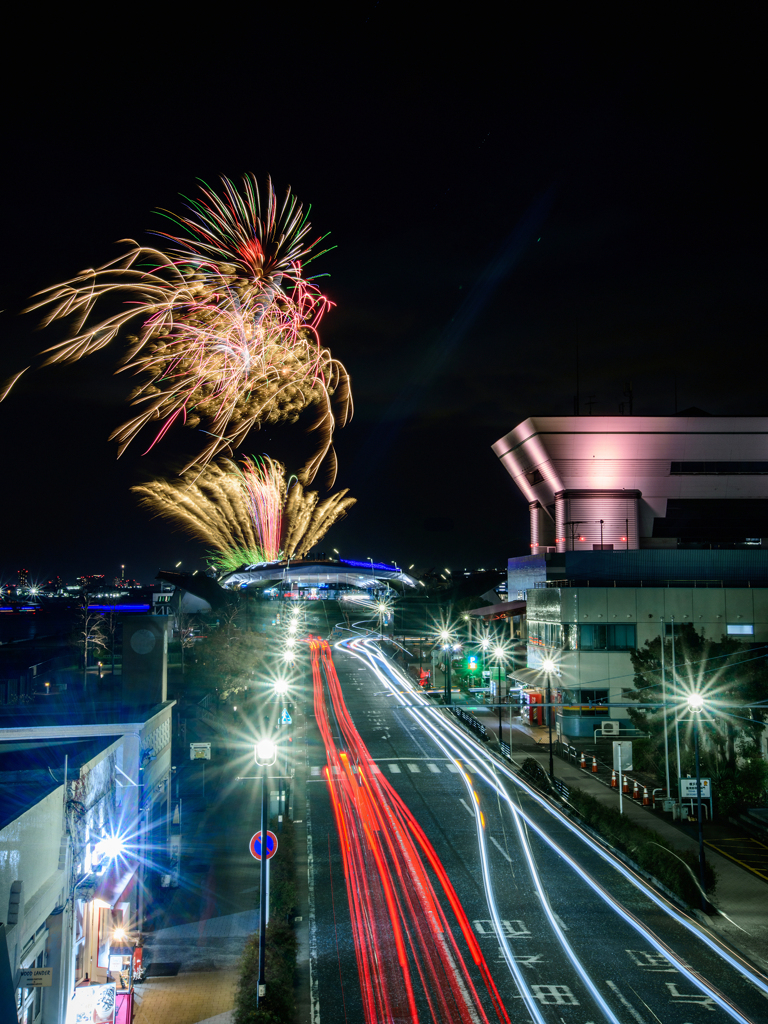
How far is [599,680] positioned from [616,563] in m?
9.52

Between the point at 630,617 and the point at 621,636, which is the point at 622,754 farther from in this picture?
the point at 630,617

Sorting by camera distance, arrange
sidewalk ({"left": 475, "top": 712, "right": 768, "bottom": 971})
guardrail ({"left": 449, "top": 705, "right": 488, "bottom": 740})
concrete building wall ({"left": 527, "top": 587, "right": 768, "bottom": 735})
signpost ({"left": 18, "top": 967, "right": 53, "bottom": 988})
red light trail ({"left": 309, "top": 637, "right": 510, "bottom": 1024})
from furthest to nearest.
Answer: concrete building wall ({"left": 527, "top": 587, "right": 768, "bottom": 735}) < guardrail ({"left": 449, "top": 705, "right": 488, "bottom": 740}) < sidewalk ({"left": 475, "top": 712, "right": 768, "bottom": 971}) < red light trail ({"left": 309, "top": 637, "right": 510, "bottom": 1024}) < signpost ({"left": 18, "top": 967, "right": 53, "bottom": 988})

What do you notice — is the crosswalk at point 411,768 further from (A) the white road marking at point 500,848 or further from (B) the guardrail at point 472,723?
(A) the white road marking at point 500,848

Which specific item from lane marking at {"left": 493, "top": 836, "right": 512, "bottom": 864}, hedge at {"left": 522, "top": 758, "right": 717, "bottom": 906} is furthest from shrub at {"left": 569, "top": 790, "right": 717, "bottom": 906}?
lane marking at {"left": 493, "top": 836, "right": 512, "bottom": 864}

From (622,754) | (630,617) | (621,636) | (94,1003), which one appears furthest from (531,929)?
(630,617)

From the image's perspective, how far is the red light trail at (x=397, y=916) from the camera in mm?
17031

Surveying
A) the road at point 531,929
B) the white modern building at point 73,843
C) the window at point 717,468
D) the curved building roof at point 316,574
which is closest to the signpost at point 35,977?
the white modern building at point 73,843

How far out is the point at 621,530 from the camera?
71938 millimetres

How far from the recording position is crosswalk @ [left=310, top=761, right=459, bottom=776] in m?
39.2

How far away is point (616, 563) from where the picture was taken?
58.4 metres

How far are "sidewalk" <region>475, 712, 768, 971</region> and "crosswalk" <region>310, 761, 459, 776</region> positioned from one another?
5179mm

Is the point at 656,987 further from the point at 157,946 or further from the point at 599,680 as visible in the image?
the point at 599,680

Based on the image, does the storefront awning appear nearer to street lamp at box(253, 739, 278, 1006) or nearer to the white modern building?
the white modern building

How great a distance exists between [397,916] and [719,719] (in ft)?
69.6
